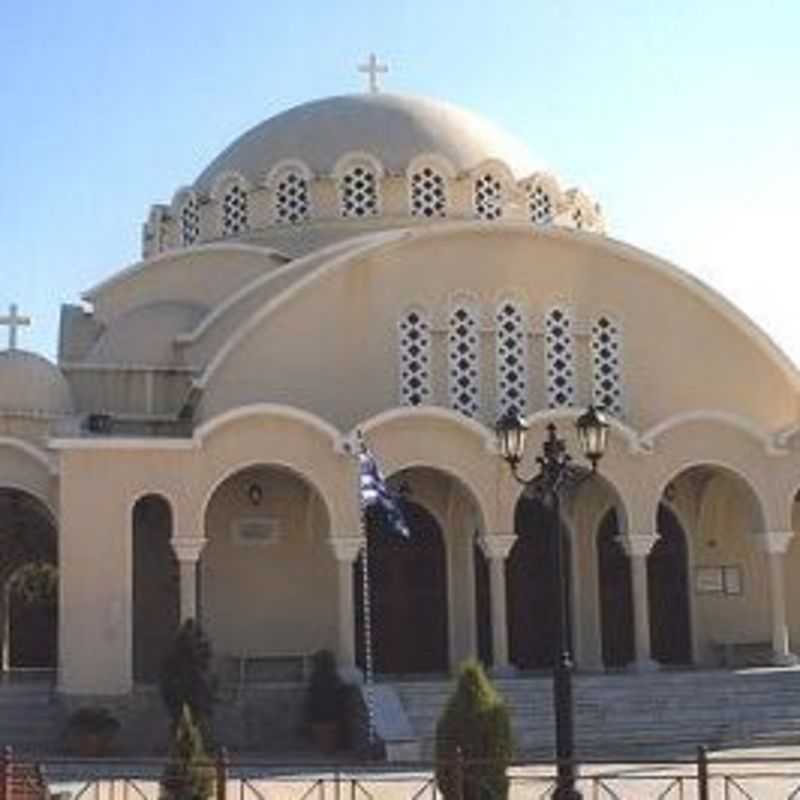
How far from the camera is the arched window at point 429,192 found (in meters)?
28.7

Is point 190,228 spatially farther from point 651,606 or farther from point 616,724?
point 616,724

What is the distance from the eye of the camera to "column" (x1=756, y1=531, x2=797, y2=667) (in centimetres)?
2327

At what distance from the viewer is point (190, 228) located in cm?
3030

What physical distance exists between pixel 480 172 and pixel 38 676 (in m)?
11.8

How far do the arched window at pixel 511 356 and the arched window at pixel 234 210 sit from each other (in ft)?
21.6

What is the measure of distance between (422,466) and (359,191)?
7.83 meters

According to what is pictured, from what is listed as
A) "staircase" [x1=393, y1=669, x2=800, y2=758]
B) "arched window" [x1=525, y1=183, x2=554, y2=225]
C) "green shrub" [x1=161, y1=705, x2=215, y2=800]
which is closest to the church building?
"staircase" [x1=393, y1=669, x2=800, y2=758]

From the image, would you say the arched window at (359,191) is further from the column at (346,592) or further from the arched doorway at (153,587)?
the column at (346,592)

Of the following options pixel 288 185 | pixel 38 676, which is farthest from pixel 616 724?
pixel 288 185

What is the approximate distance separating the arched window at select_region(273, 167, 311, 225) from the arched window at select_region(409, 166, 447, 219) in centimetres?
193

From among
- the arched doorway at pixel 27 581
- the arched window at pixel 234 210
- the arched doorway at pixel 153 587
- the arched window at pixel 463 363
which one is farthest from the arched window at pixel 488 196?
the arched doorway at pixel 27 581

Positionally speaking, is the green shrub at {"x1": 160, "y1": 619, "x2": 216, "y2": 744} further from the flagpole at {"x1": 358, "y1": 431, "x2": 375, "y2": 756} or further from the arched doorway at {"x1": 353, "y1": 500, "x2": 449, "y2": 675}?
the arched doorway at {"x1": 353, "y1": 500, "x2": 449, "y2": 675}

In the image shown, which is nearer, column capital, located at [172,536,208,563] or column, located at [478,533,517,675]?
column capital, located at [172,536,208,563]

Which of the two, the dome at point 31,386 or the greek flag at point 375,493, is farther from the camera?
the dome at point 31,386
